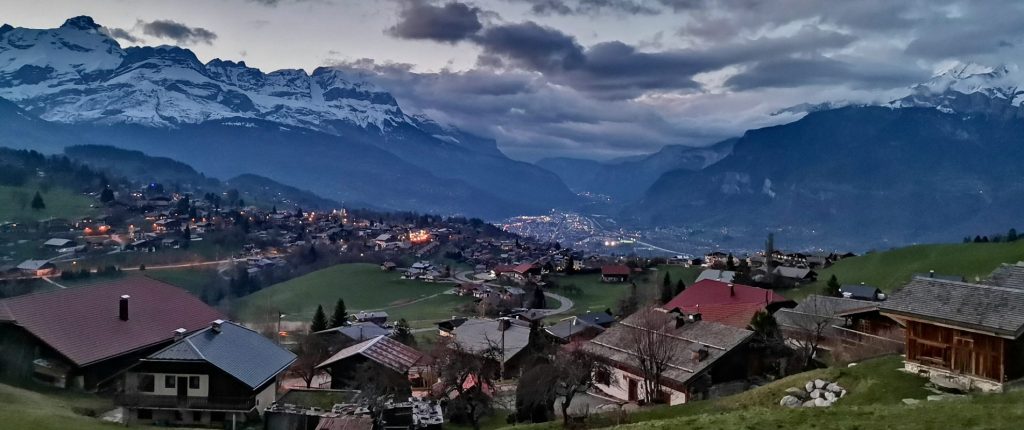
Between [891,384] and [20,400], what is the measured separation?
1477 inches

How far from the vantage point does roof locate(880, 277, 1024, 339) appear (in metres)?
22.4

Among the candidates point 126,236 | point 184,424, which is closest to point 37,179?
point 126,236

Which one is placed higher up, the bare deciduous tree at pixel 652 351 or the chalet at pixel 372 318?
the bare deciduous tree at pixel 652 351

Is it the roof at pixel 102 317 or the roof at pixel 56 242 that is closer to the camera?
the roof at pixel 102 317

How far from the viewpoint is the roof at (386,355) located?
42281 millimetres

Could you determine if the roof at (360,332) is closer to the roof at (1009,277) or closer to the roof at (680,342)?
the roof at (680,342)

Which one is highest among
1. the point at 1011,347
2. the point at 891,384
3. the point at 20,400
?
the point at 1011,347

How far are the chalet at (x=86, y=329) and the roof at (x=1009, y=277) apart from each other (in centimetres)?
4674

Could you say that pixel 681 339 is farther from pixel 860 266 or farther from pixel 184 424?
pixel 860 266

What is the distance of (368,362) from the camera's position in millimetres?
41719

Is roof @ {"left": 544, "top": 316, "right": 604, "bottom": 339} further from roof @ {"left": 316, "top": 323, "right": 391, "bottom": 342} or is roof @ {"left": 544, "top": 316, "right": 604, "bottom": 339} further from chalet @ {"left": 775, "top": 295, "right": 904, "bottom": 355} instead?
chalet @ {"left": 775, "top": 295, "right": 904, "bottom": 355}

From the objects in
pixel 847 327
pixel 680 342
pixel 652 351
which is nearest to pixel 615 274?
pixel 847 327

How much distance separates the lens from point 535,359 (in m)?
46.5

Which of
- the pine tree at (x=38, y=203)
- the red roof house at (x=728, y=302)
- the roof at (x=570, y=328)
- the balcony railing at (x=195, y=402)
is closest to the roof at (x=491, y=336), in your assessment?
the roof at (x=570, y=328)
